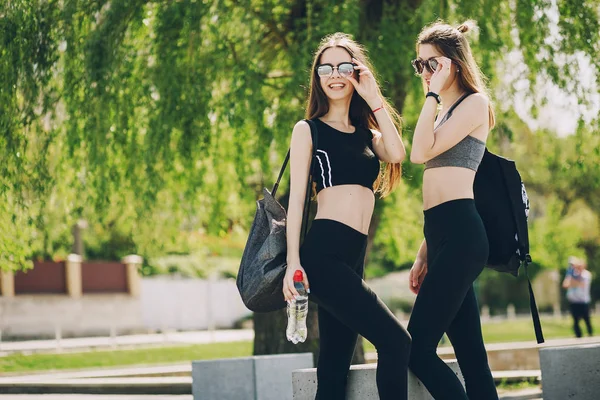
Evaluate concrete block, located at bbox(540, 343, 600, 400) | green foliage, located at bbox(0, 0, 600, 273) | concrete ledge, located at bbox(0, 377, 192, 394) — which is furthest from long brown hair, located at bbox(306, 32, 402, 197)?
concrete ledge, located at bbox(0, 377, 192, 394)

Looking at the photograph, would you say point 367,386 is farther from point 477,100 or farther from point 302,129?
point 477,100

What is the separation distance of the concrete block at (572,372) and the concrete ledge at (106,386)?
505 cm

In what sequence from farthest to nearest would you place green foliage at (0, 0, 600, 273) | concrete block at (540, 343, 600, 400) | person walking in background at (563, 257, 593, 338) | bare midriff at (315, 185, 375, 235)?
person walking in background at (563, 257, 593, 338) → green foliage at (0, 0, 600, 273) → concrete block at (540, 343, 600, 400) → bare midriff at (315, 185, 375, 235)

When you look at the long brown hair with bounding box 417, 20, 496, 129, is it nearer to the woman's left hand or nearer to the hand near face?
the hand near face

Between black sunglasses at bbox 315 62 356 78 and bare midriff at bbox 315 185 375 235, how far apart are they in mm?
570

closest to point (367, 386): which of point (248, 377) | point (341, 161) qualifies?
point (341, 161)

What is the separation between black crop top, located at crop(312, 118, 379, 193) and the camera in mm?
4305

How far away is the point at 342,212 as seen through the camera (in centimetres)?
425

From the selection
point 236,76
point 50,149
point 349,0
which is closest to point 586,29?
point 349,0

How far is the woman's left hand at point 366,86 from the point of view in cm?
444

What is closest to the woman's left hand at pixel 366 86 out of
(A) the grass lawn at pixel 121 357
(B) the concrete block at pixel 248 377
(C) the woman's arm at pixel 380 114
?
(C) the woman's arm at pixel 380 114

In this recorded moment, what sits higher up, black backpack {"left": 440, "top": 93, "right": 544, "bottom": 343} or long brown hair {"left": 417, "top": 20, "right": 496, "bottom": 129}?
long brown hair {"left": 417, "top": 20, "right": 496, "bottom": 129}

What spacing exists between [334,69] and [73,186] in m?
6.30

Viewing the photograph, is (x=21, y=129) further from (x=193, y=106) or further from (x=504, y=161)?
(x=504, y=161)
